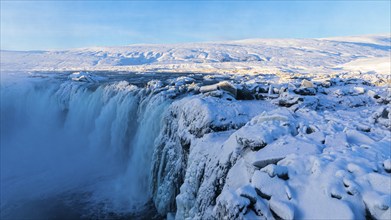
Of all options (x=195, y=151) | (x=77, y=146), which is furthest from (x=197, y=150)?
(x=77, y=146)

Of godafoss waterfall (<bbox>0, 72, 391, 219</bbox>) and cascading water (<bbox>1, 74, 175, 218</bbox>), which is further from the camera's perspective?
cascading water (<bbox>1, 74, 175, 218</bbox>)

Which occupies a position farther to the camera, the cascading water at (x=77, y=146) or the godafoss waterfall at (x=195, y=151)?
the cascading water at (x=77, y=146)

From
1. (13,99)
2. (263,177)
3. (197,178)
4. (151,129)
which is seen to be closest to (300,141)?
(263,177)

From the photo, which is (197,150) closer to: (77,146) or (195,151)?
(195,151)

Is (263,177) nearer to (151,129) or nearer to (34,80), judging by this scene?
(151,129)
